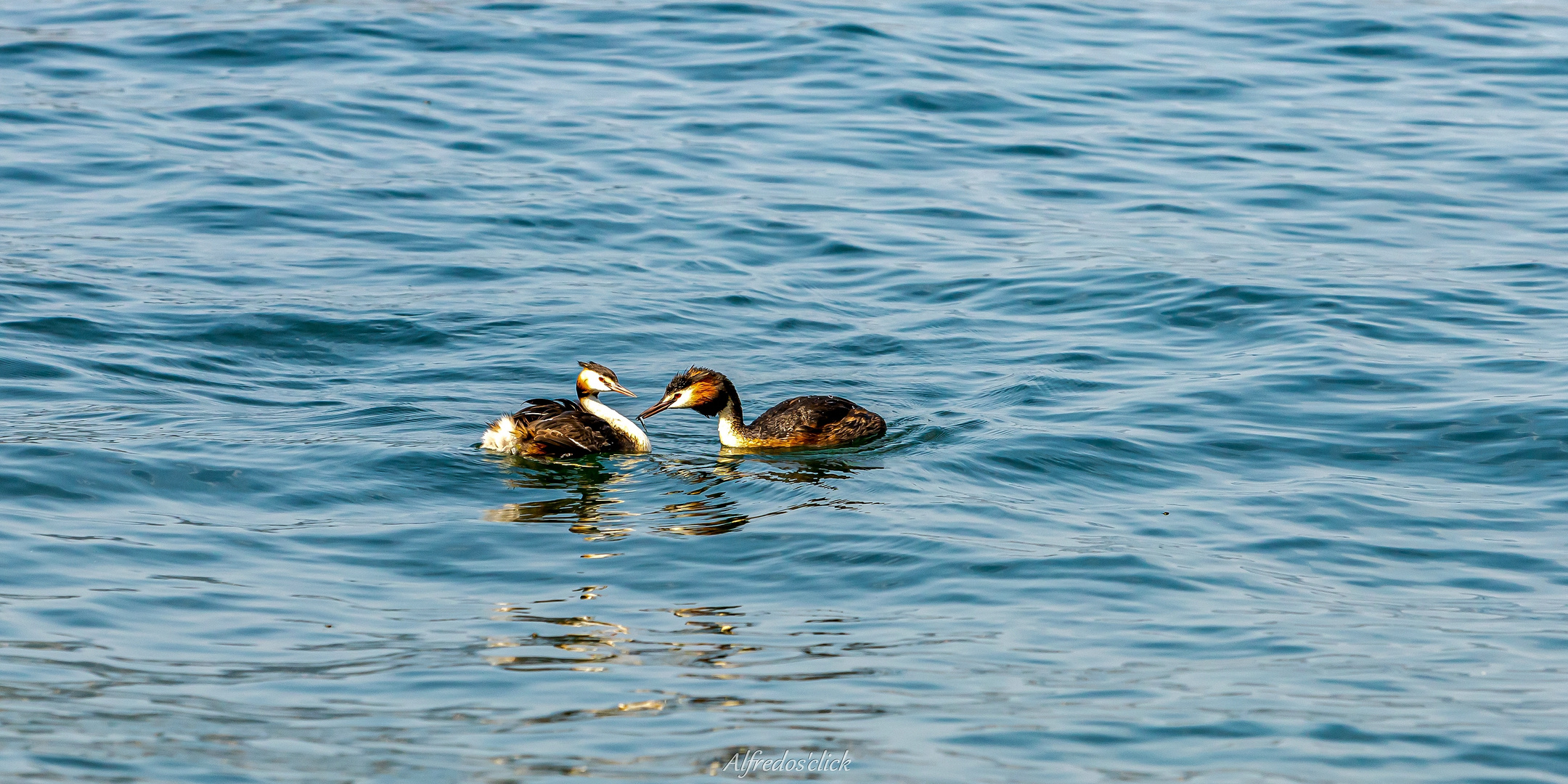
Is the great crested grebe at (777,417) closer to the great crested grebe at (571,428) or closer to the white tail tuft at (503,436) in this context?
the great crested grebe at (571,428)

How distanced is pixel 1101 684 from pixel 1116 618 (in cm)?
88

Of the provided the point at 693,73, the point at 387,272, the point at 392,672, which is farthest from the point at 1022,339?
the point at 693,73

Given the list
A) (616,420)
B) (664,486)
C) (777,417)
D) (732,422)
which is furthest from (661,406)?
(664,486)

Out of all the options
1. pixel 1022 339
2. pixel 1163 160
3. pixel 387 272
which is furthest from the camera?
pixel 1163 160

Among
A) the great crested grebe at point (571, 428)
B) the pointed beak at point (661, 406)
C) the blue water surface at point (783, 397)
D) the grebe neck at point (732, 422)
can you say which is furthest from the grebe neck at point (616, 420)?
the grebe neck at point (732, 422)

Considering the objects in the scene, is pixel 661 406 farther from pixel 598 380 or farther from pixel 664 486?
pixel 664 486

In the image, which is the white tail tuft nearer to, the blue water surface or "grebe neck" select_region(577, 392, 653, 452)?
the blue water surface

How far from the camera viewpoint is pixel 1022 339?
14.0 meters

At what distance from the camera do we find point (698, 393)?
11766 millimetres

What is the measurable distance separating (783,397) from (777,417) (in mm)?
1266

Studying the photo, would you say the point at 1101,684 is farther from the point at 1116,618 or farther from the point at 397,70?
the point at 397,70

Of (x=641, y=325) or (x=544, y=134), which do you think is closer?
(x=641, y=325)

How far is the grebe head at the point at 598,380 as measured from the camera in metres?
11.7

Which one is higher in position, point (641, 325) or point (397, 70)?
point (397, 70)
